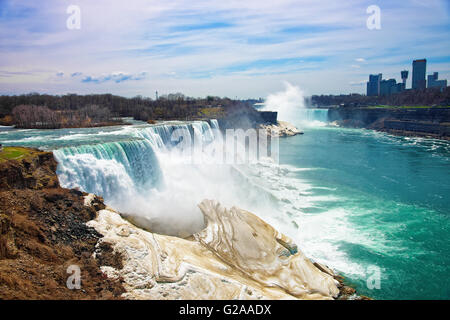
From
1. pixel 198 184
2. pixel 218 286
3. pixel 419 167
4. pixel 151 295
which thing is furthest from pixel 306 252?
pixel 419 167

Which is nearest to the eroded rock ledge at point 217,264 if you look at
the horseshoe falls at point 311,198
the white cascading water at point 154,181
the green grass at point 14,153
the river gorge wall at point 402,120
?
the horseshoe falls at point 311,198

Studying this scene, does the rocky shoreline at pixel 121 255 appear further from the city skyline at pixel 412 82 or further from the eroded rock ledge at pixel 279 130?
the city skyline at pixel 412 82

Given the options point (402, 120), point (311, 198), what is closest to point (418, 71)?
point (402, 120)

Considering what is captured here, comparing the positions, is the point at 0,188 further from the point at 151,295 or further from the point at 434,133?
the point at 434,133

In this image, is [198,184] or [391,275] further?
[198,184]

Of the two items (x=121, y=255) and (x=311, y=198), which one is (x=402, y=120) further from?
(x=121, y=255)
